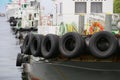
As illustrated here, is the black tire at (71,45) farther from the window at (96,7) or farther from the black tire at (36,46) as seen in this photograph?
the window at (96,7)

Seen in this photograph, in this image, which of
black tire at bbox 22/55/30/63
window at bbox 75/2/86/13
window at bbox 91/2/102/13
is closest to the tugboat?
window at bbox 75/2/86/13

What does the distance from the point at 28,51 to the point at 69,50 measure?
3.23 m

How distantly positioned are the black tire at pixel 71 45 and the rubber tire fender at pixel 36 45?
1712mm

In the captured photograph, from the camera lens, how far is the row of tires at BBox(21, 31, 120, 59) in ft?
58.3

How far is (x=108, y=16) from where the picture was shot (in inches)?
805

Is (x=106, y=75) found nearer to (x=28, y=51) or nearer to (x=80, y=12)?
(x=28, y=51)

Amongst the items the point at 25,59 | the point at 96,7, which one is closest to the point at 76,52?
the point at 96,7

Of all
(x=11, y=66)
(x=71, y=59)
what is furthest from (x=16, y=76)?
(x=71, y=59)

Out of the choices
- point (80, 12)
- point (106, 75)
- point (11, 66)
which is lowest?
point (11, 66)

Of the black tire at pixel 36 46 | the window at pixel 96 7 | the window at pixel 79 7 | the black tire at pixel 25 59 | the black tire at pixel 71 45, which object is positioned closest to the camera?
the black tire at pixel 71 45

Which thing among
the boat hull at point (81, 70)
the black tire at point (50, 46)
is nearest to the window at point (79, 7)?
the boat hull at point (81, 70)

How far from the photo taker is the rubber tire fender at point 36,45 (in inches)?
793

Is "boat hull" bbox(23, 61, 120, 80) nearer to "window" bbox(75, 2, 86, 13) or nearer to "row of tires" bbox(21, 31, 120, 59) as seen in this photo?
"row of tires" bbox(21, 31, 120, 59)

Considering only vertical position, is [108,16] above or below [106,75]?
above
